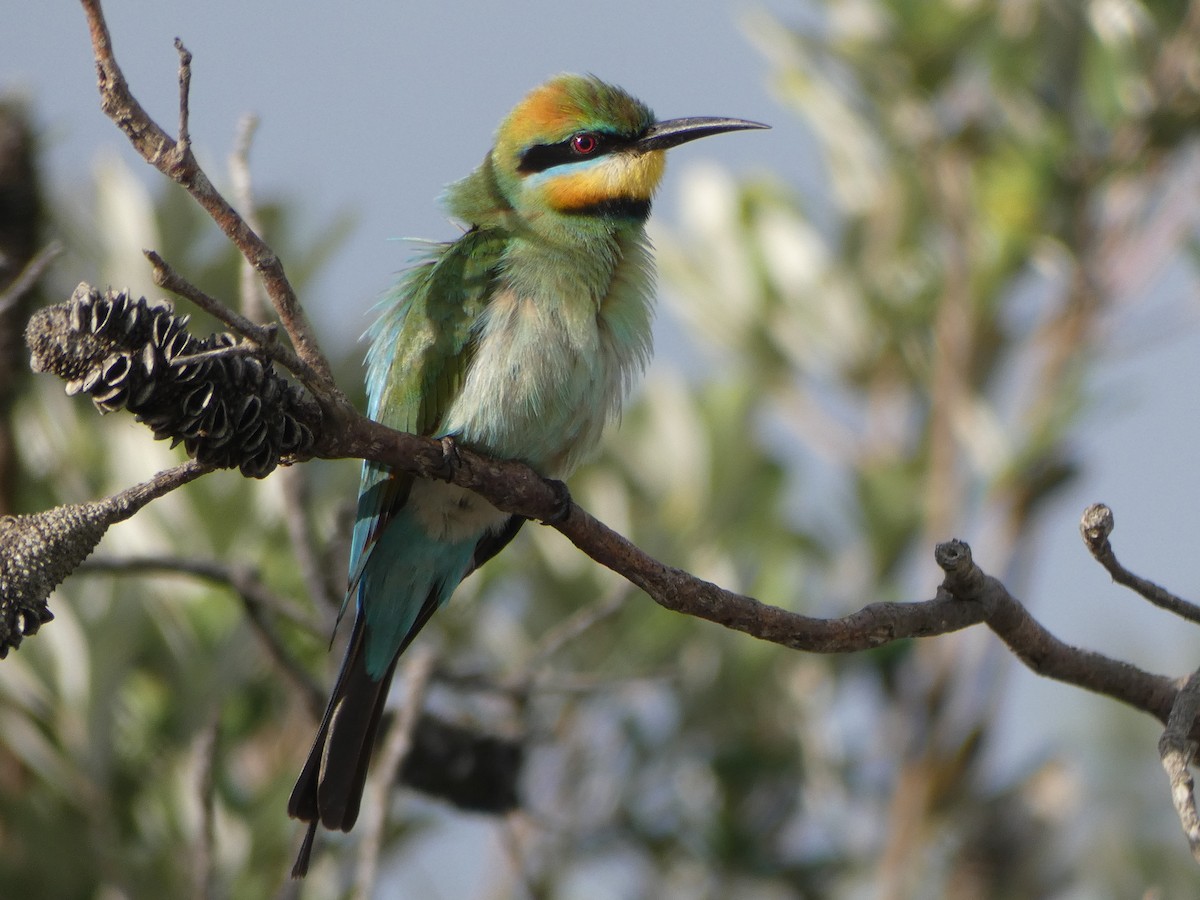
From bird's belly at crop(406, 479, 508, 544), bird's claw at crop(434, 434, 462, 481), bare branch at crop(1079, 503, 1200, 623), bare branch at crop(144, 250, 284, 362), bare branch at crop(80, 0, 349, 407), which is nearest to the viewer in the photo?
bare branch at crop(144, 250, 284, 362)

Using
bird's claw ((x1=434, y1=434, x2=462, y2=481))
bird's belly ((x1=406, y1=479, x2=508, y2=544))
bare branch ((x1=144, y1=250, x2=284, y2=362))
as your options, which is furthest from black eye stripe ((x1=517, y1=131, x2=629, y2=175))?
bare branch ((x1=144, y1=250, x2=284, y2=362))

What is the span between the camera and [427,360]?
8.48ft

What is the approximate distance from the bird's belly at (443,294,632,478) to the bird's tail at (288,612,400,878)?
0.42 m

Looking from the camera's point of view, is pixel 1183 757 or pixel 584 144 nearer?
pixel 1183 757

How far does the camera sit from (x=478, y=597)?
3.30 metres

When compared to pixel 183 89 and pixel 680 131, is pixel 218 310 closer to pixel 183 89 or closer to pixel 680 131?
pixel 183 89

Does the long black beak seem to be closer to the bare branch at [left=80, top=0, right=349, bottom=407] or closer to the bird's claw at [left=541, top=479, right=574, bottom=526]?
the bird's claw at [left=541, top=479, right=574, bottom=526]

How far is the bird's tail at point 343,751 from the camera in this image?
2297 mm

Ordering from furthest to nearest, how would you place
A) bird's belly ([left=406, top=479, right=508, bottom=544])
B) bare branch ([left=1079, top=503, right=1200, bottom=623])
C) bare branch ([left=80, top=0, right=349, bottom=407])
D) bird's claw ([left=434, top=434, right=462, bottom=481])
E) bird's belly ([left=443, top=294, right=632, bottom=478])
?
1. bird's belly ([left=406, top=479, right=508, bottom=544])
2. bird's belly ([left=443, top=294, right=632, bottom=478])
3. bird's claw ([left=434, top=434, right=462, bottom=481])
4. bare branch ([left=1079, top=503, right=1200, bottom=623])
5. bare branch ([left=80, top=0, right=349, bottom=407])

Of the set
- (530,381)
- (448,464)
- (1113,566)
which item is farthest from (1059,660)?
(530,381)

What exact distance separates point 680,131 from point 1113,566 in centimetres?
175

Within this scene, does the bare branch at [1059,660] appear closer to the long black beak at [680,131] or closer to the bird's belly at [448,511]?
Result: the bird's belly at [448,511]

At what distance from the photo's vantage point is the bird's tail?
230 cm

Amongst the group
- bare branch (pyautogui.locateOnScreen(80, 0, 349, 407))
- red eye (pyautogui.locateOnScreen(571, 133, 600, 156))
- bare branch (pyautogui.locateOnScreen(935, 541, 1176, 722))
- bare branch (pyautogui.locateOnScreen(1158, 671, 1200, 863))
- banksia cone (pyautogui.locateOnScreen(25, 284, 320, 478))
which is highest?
red eye (pyautogui.locateOnScreen(571, 133, 600, 156))
